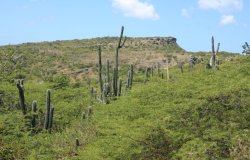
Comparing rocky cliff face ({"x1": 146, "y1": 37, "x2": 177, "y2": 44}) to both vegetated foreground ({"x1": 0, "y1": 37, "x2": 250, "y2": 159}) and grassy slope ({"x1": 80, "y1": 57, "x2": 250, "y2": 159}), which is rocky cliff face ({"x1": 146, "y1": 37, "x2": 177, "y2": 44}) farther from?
grassy slope ({"x1": 80, "y1": 57, "x2": 250, "y2": 159})

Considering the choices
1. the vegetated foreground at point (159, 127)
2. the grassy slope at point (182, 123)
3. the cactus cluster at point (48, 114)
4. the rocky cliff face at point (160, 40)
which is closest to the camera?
the grassy slope at point (182, 123)

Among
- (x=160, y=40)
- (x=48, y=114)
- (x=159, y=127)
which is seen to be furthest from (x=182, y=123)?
(x=160, y=40)

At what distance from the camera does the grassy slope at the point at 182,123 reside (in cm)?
1623

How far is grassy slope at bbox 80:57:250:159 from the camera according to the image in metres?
16.2

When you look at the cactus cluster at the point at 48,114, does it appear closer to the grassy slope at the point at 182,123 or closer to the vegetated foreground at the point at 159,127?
the vegetated foreground at the point at 159,127

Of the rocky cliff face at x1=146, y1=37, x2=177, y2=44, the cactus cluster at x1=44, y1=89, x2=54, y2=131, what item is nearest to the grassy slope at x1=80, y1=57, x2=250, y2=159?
the cactus cluster at x1=44, y1=89, x2=54, y2=131

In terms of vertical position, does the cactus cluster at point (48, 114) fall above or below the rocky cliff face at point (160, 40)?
below

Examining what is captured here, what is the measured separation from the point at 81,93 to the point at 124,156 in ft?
59.8

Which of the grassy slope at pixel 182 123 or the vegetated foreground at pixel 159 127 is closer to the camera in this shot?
the grassy slope at pixel 182 123

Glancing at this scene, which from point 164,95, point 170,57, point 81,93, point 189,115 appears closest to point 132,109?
point 164,95

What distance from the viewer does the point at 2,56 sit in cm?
5272

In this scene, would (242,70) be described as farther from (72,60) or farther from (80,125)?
(72,60)

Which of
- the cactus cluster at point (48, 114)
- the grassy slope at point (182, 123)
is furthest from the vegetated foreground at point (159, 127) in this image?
the cactus cluster at point (48, 114)

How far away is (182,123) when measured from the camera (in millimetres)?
18172
